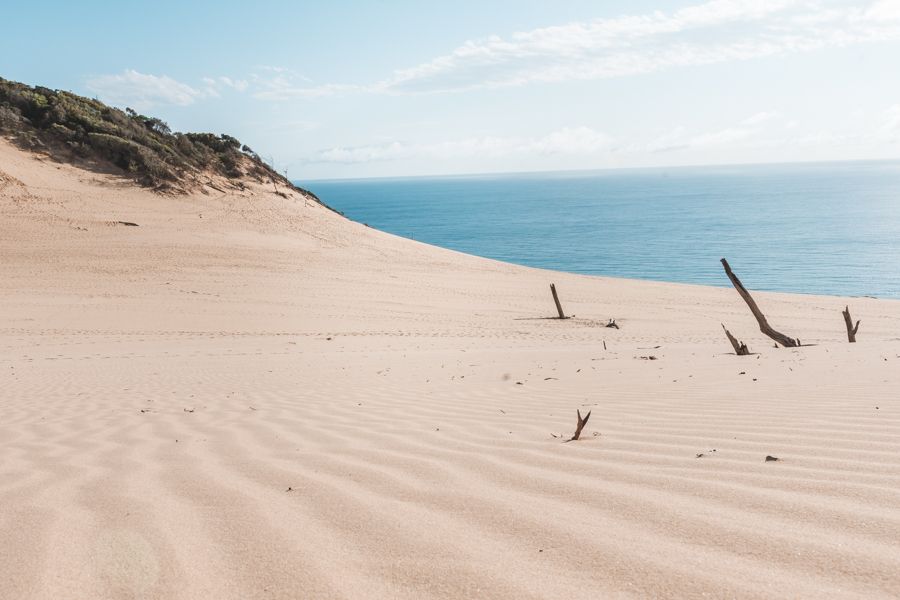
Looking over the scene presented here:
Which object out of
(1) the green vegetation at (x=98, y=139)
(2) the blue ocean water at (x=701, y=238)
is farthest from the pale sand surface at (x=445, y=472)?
(2) the blue ocean water at (x=701, y=238)

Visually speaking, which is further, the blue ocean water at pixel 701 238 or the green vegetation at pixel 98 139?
the blue ocean water at pixel 701 238

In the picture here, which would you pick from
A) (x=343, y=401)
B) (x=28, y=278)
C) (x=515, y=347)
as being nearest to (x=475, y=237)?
(x=28, y=278)

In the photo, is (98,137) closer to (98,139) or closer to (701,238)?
(98,139)

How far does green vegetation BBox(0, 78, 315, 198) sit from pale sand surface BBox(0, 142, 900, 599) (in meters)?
21.6

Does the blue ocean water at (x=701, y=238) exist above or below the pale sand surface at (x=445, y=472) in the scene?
above

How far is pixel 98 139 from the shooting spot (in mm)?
32094

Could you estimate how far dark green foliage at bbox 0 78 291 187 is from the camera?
1251 inches

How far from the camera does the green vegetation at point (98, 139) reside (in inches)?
1249

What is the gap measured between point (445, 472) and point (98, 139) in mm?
34558

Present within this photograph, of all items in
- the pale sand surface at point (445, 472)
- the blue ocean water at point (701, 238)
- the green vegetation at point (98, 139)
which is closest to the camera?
the pale sand surface at point (445, 472)

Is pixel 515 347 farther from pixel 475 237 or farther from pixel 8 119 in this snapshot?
pixel 475 237

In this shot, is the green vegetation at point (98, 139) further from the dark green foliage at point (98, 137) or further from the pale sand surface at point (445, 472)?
the pale sand surface at point (445, 472)

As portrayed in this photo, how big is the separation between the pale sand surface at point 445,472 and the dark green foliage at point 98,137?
21.9 meters

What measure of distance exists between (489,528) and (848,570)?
1152 mm
